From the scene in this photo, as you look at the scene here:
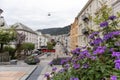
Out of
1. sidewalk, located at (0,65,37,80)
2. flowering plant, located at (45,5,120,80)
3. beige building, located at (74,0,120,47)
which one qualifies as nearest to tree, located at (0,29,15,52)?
beige building, located at (74,0,120,47)

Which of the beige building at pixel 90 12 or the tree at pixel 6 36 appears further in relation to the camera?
the tree at pixel 6 36

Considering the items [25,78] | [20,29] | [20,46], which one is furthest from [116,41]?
[20,29]

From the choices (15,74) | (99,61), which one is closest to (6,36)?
(15,74)

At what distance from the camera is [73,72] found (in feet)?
16.9

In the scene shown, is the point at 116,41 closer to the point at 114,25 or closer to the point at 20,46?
the point at 114,25

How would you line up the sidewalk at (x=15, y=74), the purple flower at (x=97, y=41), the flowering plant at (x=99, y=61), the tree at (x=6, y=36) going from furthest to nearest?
the tree at (x=6, y=36), the sidewalk at (x=15, y=74), the purple flower at (x=97, y=41), the flowering plant at (x=99, y=61)

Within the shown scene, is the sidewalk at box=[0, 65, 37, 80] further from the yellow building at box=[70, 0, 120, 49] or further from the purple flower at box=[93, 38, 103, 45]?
the purple flower at box=[93, 38, 103, 45]

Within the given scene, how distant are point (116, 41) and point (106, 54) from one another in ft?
1.63

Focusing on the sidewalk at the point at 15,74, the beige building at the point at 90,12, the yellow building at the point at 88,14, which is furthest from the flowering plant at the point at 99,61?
the sidewalk at the point at 15,74

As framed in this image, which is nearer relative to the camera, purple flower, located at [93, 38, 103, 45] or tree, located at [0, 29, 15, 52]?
purple flower, located at [93, 38, 103, 45]

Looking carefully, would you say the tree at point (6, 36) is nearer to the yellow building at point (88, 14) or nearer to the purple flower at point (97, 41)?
the yellow building at point (88, 14)

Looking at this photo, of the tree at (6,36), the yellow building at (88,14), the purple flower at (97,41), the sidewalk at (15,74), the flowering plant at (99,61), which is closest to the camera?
the flowering plant at (99,61)

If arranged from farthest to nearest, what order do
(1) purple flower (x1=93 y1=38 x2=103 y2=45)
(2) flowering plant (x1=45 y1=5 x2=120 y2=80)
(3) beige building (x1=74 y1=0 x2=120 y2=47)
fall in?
(3) beige building (x1=74 y1=0 x2=120 y2=47), (1) purple flower (x1=93 y1=38 x2=103 y2=45), (2) flowering plant (x1=45 y1=5 x2=120 y2=80)

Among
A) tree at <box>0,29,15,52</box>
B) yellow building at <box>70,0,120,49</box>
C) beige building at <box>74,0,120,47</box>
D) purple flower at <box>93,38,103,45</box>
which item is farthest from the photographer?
tree at <box>0,29,15,52</box>
